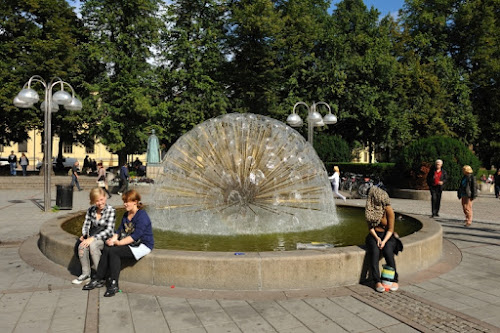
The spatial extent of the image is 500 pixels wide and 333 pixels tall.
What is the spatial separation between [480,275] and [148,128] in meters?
27.7

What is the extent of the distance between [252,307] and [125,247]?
6.16 ft

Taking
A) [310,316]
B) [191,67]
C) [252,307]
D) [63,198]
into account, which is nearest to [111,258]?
[252,307]

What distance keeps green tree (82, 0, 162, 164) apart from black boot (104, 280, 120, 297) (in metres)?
26.1

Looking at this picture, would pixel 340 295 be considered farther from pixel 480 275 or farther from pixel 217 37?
pixel 217 37

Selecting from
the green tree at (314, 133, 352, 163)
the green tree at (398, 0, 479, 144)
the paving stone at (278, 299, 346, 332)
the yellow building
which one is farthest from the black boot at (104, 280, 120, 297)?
the yellow building

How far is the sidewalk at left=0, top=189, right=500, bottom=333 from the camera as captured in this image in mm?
4215

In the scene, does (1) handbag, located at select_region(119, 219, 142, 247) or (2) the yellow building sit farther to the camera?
(2) the yellow building

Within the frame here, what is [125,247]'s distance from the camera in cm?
537

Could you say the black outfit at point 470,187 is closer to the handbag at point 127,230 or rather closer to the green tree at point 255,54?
the handbag at point 127,230

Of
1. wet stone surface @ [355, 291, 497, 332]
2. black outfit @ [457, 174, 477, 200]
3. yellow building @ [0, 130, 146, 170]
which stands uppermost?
yellow building @ [0, 130, 146, 170]

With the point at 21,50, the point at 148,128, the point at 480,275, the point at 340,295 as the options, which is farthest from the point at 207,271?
the point at 21,50

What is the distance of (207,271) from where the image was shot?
17.5 feet

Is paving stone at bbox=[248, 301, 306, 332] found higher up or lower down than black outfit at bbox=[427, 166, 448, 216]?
lower down

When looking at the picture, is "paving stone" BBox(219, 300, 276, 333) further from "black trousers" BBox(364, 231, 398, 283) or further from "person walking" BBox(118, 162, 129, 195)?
"person walking" BBox(118, 162, 129, 195)
